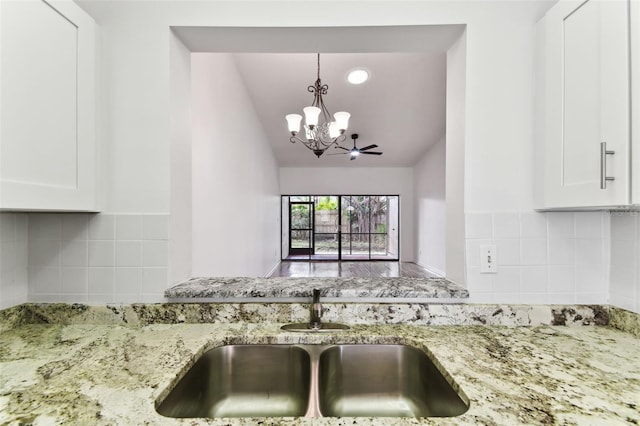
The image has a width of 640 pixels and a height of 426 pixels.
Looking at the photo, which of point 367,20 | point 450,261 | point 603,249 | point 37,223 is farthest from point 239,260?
point 603,249

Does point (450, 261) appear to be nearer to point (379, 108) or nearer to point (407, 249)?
point (379, 108)

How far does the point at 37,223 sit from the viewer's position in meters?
1.22

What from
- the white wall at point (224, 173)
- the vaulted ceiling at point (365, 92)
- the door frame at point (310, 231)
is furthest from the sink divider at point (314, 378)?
the door frame at point (310, 231)

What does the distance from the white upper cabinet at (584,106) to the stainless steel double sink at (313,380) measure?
0.72m

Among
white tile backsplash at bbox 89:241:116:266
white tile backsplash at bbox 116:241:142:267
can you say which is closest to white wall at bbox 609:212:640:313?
white tile backsplash at bbox 116:241:142:267

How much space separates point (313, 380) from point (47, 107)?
123 cm

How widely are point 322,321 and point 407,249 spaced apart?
7.20 m

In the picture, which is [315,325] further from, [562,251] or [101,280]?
[562,251]

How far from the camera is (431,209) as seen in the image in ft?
21.9

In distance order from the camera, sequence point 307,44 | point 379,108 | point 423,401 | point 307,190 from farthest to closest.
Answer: point 307,190 < point 379,108 < point 307,44 < point 423,401

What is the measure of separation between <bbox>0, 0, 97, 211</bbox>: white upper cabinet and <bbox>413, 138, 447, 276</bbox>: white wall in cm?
548

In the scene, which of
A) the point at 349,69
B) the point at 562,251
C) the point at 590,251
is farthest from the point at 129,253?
the point at 349,69

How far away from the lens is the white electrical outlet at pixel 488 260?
3.92ft

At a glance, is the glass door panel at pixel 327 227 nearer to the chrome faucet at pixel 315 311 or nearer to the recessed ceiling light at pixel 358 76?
the recessed ceiling light at pixel 358 76
